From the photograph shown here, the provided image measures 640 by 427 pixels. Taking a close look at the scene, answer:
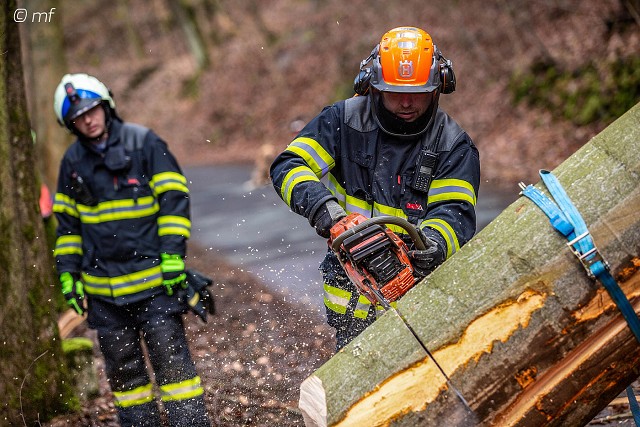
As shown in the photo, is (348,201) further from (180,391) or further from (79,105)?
(79,105)

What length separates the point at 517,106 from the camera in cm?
1259

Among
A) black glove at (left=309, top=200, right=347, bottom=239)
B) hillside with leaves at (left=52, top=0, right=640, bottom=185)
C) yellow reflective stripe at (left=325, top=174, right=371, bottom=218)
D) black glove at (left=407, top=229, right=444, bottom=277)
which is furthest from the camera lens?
hillside with leaves at (left=52, top=0, right=640, bottom=185)

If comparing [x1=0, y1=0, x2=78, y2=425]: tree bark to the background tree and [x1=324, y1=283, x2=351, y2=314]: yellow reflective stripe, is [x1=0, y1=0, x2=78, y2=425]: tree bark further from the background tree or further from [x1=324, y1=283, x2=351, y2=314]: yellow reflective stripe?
the background tree

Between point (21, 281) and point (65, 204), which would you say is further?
point (65, 204)

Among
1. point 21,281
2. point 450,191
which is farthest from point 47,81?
point 450,191

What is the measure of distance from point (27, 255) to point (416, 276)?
99.3 inches

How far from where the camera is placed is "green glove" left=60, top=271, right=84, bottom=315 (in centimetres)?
418

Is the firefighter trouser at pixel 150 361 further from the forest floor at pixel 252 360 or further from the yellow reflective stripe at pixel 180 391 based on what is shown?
the forest floor at pixel 252 360

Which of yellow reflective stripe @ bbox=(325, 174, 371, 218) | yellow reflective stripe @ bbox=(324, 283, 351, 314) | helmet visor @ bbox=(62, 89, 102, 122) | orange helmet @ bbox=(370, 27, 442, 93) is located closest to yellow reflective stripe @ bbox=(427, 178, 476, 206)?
yellow reflective stripe @ bbox=(325, 174, 371, 218)

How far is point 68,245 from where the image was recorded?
13.8ft

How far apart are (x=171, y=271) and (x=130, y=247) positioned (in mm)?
290

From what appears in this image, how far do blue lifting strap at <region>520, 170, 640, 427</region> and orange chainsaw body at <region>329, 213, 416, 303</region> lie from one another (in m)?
0.60

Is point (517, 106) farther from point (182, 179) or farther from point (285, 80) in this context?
point (285, 80)

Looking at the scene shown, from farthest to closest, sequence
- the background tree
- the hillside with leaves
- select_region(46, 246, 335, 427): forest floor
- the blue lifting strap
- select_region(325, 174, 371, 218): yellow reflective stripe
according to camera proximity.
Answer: the hillside with leaves → the background tree → select_region(46, 246, 335, 427): forest floor → select_region(325, 174, 371, 218): yellow reflective stripe → the blue lifting strap
